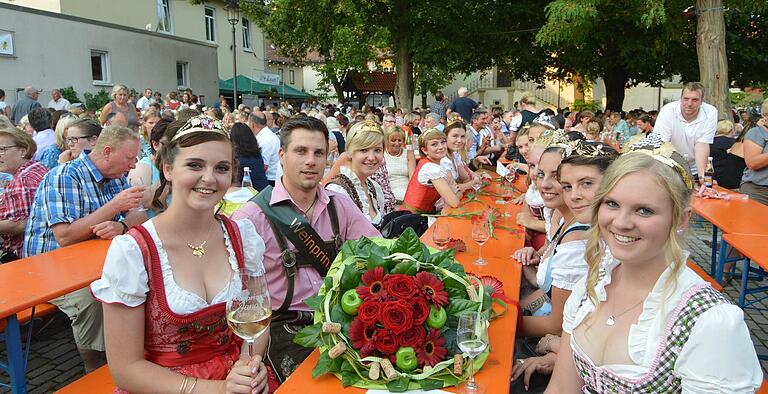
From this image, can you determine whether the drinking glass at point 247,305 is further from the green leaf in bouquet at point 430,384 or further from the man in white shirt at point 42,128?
the man in white shirt at point 42,128

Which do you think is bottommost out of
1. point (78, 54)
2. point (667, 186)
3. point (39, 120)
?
point (667, 186)

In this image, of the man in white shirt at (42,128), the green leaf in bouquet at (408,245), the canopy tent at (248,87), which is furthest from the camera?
the canopy tent at (248,87)

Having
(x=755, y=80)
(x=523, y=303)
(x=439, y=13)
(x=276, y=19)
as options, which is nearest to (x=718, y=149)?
(x=523, y=303)

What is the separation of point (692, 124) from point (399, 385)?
19.6 ft

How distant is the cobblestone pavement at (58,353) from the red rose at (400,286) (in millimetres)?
3032

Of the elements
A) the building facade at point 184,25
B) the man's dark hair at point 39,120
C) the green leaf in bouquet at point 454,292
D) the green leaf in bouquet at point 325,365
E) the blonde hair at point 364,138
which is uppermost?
the building facade at point 184,25

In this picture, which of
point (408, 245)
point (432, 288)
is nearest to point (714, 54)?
point (408, 245)

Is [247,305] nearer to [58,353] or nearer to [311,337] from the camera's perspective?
[311,337]

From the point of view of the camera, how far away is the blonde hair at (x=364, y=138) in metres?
4.63

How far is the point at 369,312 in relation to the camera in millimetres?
1964

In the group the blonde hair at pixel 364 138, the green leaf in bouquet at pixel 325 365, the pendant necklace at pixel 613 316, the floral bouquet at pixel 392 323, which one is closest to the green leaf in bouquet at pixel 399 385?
the floral bouquet at pixel 392 323

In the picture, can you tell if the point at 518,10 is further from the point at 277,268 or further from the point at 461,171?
the point at 277,268

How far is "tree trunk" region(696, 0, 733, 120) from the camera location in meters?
10.3

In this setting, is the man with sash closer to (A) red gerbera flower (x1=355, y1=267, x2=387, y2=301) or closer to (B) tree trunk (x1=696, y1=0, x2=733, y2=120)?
(A) red gerbera flower (x1=355, y1=267, x2=387, y2=301)
